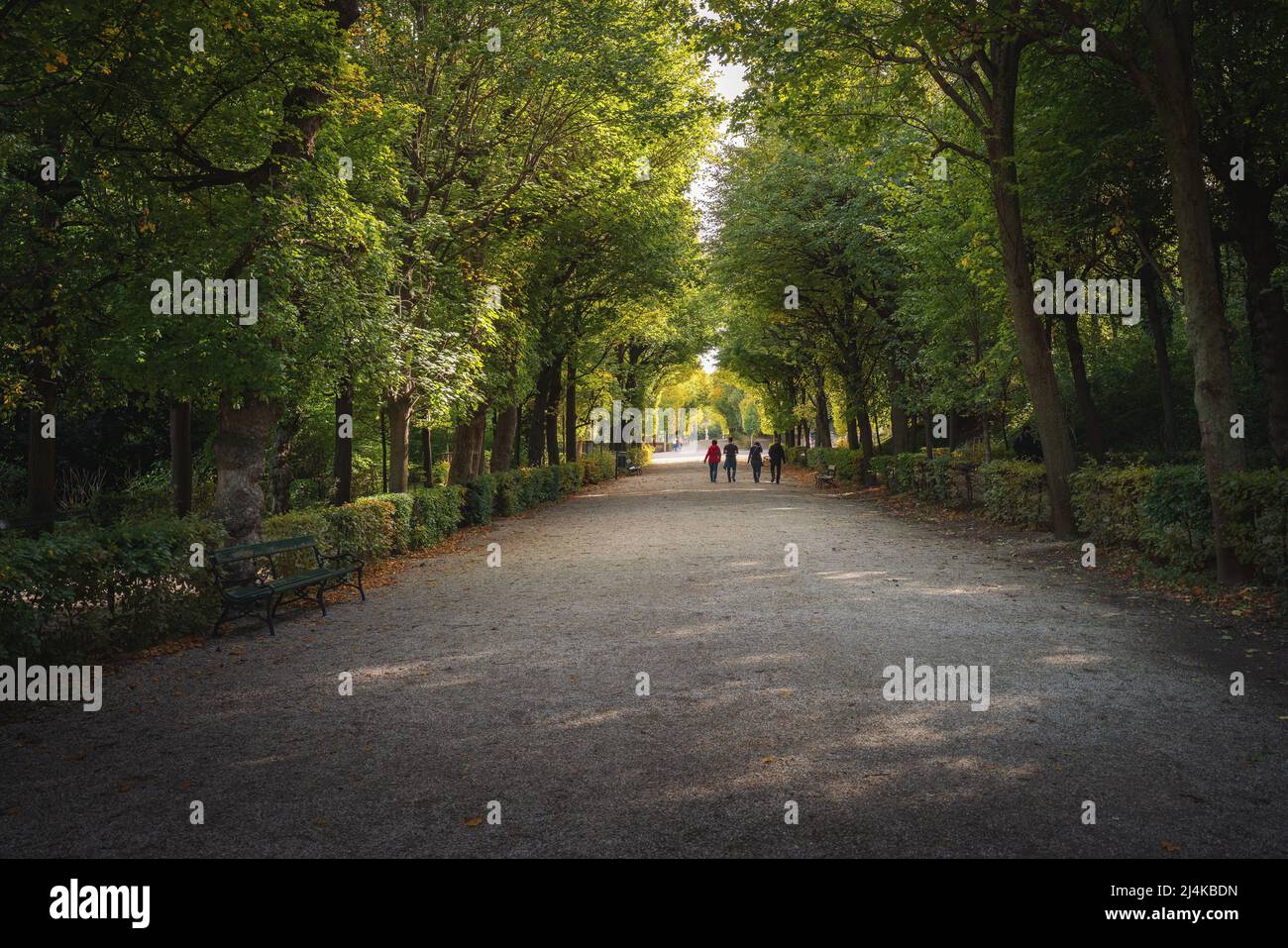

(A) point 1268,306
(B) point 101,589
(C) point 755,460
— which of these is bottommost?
(B) point 101,589

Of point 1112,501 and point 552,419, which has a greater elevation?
point 552,419

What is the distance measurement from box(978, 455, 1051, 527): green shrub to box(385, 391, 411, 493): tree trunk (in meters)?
11.8

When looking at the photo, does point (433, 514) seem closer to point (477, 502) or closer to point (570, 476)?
point (477, 502)

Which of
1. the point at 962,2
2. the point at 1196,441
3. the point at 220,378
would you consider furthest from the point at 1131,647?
the point at 1196,441

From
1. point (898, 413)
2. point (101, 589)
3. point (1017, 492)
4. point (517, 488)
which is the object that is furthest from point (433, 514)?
point (898, 413)

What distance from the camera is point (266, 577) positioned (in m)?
10.6

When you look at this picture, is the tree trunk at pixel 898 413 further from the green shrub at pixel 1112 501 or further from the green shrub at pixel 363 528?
the green shrub at pixel 363 528

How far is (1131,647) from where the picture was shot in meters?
7.20

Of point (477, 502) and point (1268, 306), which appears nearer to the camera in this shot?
point (1268, 306)

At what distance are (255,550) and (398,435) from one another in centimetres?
681

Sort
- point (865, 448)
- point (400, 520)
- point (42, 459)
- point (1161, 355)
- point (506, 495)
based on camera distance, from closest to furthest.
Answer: point (42, 459) → point (400, 520) → point (1161, 355) → point (506, 495) → point (865, 448)

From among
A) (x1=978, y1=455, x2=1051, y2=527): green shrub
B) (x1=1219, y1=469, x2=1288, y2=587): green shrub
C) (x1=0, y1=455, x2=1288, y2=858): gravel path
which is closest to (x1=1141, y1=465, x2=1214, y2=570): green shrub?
(x1=1219, y1=469, x2=1288, y2=587): green shrub

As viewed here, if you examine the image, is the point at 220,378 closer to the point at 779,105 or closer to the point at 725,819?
the point at 725,819

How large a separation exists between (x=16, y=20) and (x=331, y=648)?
6.06 m
